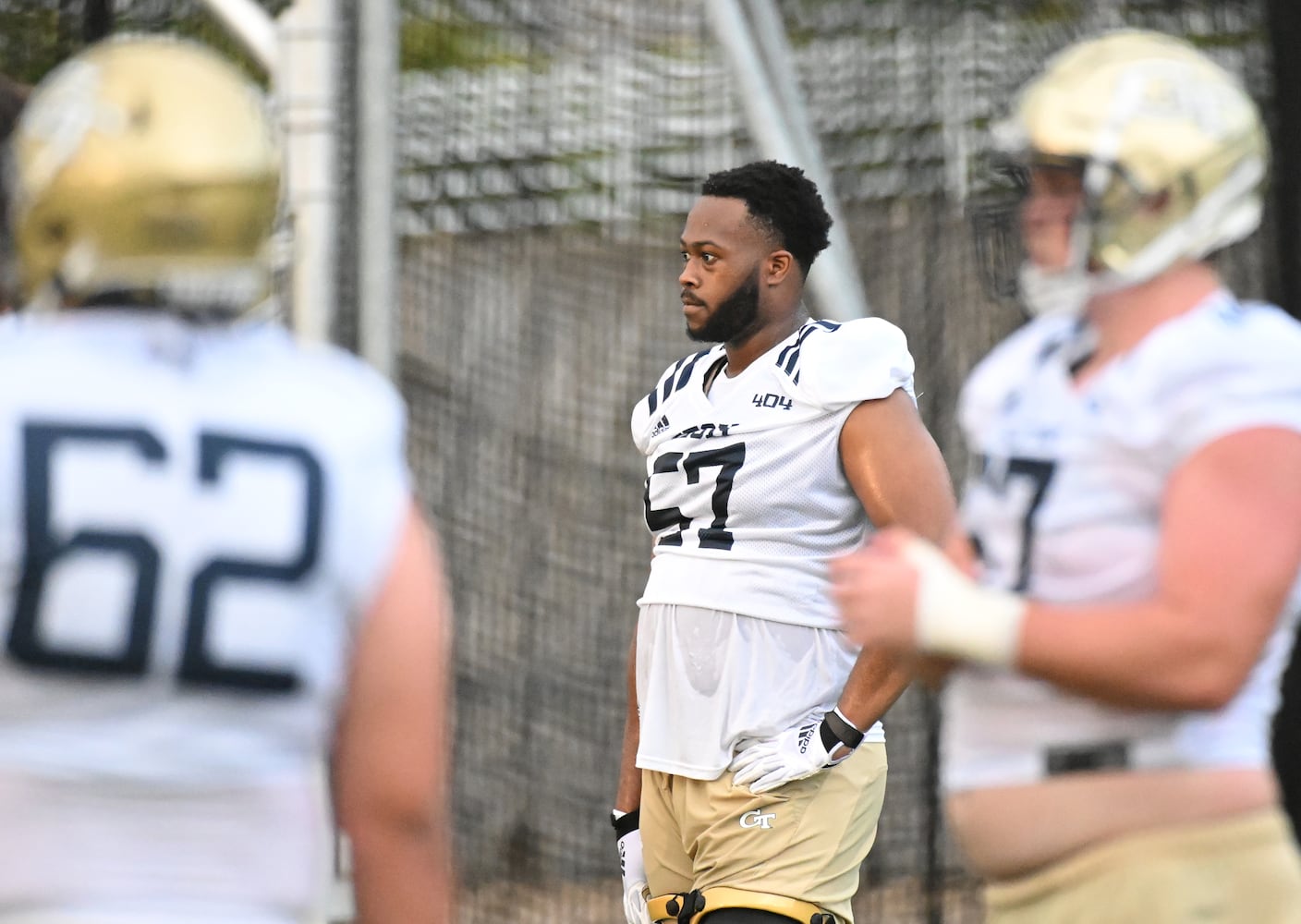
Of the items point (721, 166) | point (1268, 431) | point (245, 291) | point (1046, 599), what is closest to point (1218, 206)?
point (1268, 431)

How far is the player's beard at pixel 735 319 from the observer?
430 cm

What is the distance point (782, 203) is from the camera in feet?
14.8

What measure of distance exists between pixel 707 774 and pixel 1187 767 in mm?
1805

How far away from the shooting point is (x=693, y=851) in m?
4.14

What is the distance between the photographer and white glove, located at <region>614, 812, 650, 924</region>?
4.35m

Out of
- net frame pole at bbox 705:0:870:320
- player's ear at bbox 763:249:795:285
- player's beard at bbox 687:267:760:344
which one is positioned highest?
net frame pole at bbox 705:0:870:320

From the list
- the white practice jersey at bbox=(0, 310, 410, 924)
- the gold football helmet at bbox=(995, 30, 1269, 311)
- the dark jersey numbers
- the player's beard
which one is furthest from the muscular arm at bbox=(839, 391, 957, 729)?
the white practice jersey at bbox=(0, 310, 410, 924)

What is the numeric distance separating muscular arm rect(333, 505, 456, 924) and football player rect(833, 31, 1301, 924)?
50 cm

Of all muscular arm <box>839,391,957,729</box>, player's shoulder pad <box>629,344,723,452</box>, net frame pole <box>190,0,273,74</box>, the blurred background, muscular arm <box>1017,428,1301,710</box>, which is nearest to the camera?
muscular arm <box>1017,428,1301,710</box>

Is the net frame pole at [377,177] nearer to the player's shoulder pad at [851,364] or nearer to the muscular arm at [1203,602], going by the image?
the player's shoulder pad at [851,364]

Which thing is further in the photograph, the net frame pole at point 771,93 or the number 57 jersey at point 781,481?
the net frame pole at point 771,93

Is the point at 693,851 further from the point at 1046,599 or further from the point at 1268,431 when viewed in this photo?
the point at 1268,431

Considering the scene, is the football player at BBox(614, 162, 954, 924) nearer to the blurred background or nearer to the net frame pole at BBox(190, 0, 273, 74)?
the net frame pole at BBox(190, 0, 273, 74)

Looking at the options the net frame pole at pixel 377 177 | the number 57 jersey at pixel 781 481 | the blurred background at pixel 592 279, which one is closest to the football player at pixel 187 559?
the number 57 jersey at pixel 781 481
